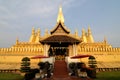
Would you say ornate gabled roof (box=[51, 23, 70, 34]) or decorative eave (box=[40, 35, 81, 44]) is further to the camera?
ornate gabled roof (box=[51, 23, 70, 34])

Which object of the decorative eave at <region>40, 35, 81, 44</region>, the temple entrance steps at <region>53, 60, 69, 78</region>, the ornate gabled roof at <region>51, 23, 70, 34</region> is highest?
the ornate gabled roof at <region>51, 23, 70, 34</region>

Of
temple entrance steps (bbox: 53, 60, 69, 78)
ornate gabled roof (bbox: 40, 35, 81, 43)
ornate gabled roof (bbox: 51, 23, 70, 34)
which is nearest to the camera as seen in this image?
temple entrance steps (bbox: 53, 60, 69, 78)

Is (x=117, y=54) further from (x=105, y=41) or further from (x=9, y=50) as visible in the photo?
(x=9, y=50)

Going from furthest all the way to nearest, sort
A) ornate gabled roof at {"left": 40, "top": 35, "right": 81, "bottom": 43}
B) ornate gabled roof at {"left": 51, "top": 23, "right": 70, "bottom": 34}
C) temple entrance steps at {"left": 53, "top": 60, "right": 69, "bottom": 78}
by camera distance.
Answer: ornate gabled roof at {"left": 51, "top": 23, "right": 70, "bottom": 34} < ornate gabled roof at {"left": 40, "top": 35, "right": 81, "bottom": 43} < temple entrance steps at {"left": 53, "top": 60, "right": 69, "bottom": 78}

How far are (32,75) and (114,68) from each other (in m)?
17.6

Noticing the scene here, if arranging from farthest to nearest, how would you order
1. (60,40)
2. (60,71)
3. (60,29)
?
(60,29)
(60,40)
(60,71)

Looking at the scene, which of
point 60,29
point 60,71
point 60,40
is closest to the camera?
point 60,71

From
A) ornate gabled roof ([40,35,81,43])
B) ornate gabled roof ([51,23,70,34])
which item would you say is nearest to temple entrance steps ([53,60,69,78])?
ornate gabled roof ([40,35,81,43])

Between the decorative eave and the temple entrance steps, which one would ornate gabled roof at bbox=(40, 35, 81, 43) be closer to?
the decorative eave

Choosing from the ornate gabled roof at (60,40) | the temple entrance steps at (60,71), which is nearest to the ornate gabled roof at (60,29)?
the ornate gabled roof at (60,40)

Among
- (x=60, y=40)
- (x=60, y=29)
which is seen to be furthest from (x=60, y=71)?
(x=60, y=29)

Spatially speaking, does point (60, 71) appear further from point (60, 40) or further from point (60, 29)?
point (60, 29)

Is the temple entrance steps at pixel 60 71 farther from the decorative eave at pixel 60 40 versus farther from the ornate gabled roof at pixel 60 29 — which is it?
the ornate gabled roof at pixel 60 29

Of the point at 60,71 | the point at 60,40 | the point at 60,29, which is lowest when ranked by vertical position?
the point at 60,71
